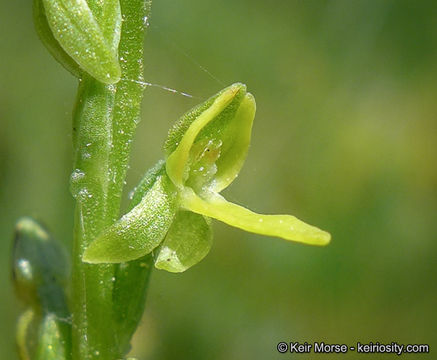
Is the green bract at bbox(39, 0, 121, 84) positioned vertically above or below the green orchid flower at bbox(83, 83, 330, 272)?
above

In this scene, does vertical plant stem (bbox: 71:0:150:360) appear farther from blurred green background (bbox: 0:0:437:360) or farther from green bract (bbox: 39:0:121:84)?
blurred green background (bbox: 0:0:437:360)

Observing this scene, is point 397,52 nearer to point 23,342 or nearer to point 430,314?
point 430,314

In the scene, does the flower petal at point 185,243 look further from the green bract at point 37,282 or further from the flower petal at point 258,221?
the green bract at point 37,282

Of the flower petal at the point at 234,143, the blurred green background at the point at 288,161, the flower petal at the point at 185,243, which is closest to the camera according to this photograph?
the flower petal at the point at 185,243

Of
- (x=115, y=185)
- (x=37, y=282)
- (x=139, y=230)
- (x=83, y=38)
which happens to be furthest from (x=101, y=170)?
(x=37, y=282)

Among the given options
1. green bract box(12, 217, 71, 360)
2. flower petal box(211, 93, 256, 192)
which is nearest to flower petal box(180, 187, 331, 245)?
flower petal box(211, 93, 256, 192)

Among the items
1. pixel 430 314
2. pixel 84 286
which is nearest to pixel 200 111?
pixel 84 286

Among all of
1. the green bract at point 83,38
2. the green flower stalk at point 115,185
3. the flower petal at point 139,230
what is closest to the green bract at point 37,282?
the green flower stalk at point 115,185
